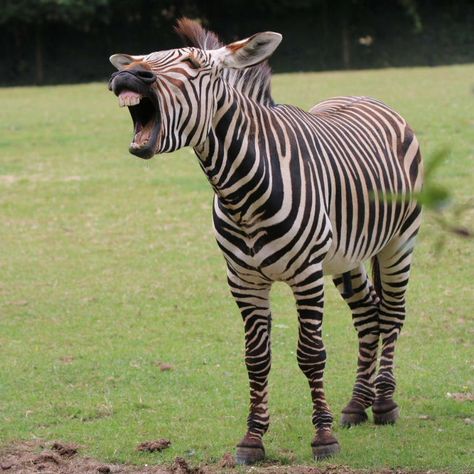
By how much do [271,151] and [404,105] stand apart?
14671mm

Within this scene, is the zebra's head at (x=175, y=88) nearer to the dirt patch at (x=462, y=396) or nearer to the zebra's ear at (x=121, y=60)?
the zebra's ear at (x=121, y=60)

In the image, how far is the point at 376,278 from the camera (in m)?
6.04

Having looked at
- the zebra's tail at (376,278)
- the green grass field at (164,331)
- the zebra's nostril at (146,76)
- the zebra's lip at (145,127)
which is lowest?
the green grass field at (164,331)

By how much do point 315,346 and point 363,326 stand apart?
39.1 inches

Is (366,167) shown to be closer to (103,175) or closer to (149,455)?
(149,455)

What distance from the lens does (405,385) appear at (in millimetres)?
6504

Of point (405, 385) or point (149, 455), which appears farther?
point (405, 385)

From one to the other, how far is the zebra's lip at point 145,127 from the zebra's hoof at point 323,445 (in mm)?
1789

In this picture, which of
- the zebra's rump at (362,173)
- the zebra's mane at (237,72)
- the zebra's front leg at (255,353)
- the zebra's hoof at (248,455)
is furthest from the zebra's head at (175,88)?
the zebra's hoof at (248,455)

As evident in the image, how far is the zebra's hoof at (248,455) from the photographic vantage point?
16.8ft

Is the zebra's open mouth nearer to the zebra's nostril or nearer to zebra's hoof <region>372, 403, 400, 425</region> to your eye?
the zebra's nostril

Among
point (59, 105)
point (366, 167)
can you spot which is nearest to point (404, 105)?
point (59, 105)

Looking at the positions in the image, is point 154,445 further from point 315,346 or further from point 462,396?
point 462,396

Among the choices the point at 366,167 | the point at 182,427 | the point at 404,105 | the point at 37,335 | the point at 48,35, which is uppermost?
the point at 366,167
